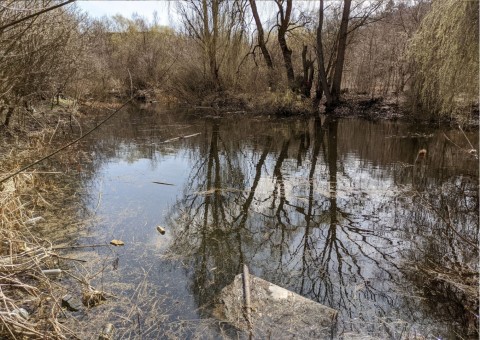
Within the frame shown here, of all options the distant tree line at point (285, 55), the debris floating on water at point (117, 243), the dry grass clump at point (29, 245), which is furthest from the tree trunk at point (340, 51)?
the debris floating on water at point (117, 243)

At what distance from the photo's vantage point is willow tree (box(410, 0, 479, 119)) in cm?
447

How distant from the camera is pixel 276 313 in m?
2.82

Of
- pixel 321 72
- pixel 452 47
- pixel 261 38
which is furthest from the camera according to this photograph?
pixel 261 38

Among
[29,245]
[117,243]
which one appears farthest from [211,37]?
[29,245]

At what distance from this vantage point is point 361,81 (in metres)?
16.4

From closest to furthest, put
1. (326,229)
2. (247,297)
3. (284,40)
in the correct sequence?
(247,297)
(326,229)
(284,40)

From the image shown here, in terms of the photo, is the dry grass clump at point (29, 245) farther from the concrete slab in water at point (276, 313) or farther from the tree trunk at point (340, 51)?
the tree trunk at point (340, 51)

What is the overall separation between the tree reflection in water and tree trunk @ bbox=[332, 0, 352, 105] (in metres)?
8.11

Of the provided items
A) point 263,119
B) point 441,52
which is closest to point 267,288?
point 441,52

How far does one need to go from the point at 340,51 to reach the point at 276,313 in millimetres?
13883

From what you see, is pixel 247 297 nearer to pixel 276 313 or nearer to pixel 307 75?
pixel 276 313

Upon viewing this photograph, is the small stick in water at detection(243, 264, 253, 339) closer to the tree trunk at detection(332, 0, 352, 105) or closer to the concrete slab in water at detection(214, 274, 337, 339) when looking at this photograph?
the concrete slab in water at detection(214, 274, 337, 339)

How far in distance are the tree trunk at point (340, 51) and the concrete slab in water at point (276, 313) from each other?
1345cm

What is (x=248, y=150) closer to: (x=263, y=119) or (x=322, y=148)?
(x=322, y=148)
